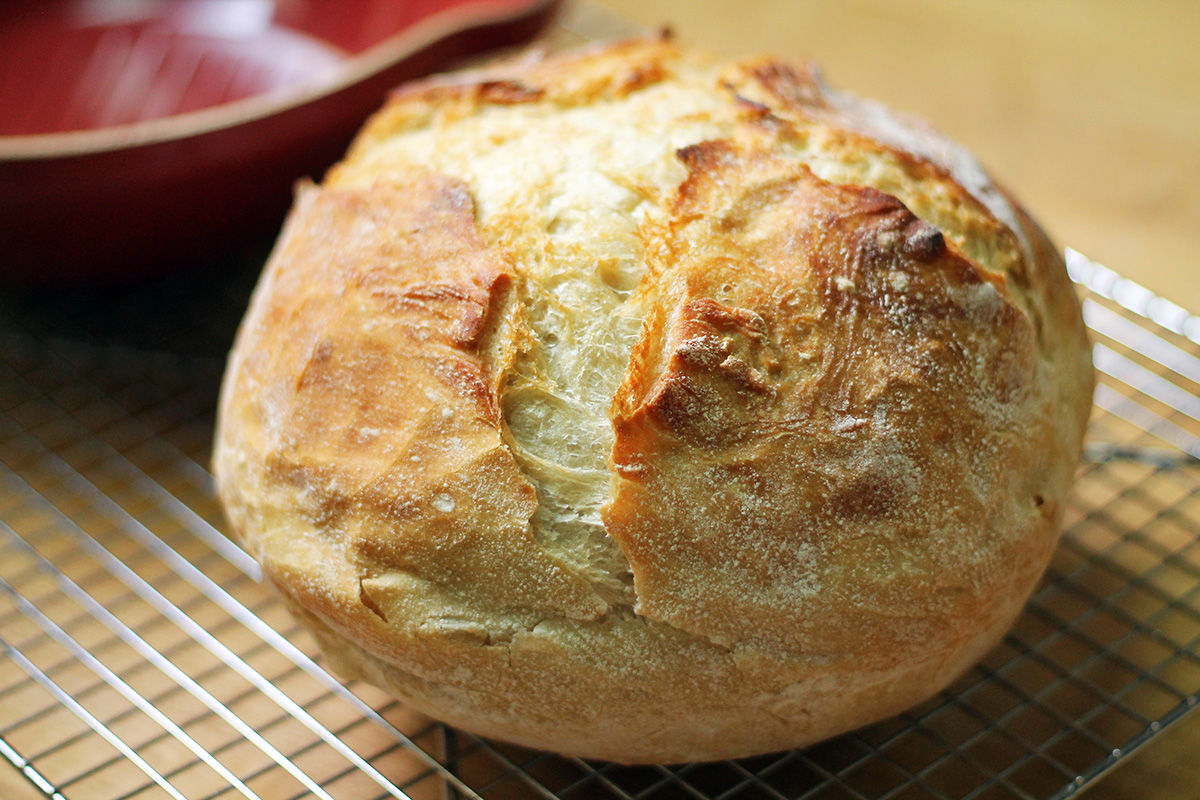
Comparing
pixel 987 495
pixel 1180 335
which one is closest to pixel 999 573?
pixel 987 495

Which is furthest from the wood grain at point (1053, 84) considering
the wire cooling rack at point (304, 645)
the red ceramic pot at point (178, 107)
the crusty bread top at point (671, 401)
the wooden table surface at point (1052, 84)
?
the crusty bread top at point (671, 401)

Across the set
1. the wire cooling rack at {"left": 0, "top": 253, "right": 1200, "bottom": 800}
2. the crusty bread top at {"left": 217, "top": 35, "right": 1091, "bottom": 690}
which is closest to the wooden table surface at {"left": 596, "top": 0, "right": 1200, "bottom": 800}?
the wire cooling rack at {"left": 0, "top": 253, "right": 1200, "bottom": 800}

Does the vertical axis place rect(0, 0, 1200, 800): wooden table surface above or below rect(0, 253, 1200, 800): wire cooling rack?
above

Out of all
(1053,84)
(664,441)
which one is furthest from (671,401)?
(1053,84)

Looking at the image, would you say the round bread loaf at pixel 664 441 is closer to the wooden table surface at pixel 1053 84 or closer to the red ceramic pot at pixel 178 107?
the red ceramic pot at pixel 178 107

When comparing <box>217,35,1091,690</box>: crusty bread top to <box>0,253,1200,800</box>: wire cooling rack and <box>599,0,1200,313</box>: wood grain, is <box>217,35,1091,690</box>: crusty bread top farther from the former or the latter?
<box>599,0,1200,313</box>: wood grain

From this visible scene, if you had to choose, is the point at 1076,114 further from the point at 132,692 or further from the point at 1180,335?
the point at 132,692
